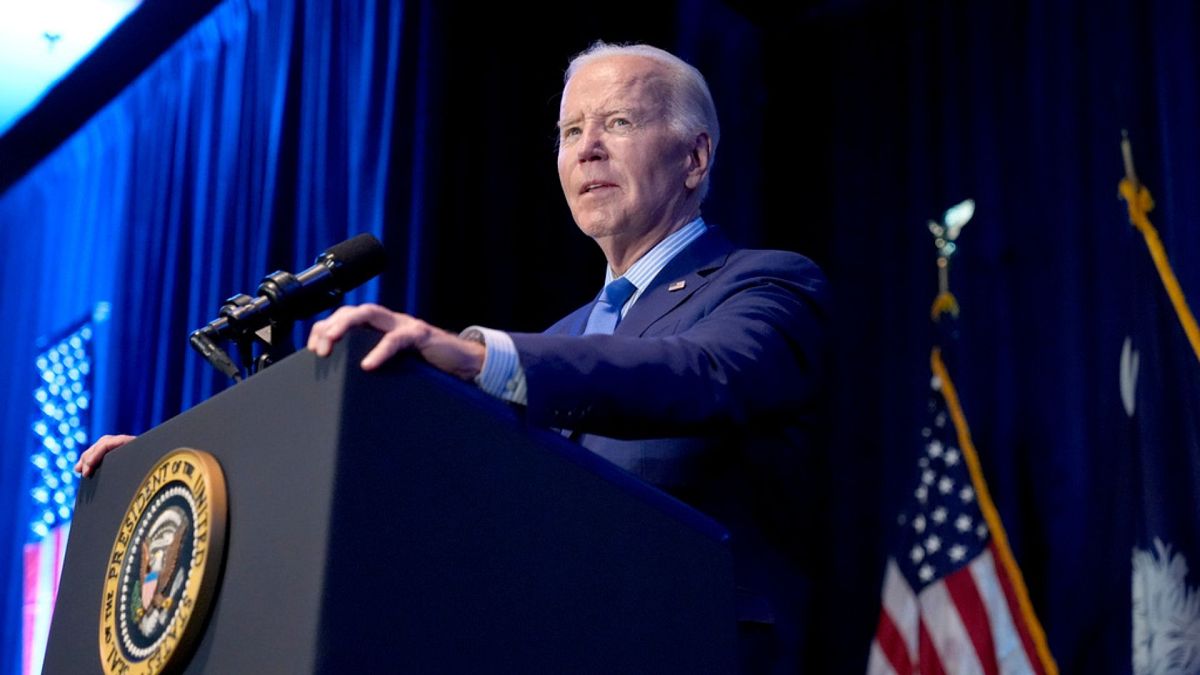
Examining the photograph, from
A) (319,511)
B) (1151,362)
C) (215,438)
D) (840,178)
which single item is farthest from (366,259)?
(840,178)

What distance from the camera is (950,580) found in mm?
3844

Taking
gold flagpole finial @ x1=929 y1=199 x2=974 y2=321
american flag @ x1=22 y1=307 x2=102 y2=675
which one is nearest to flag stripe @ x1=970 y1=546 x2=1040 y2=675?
gold flagpole finial @ x1=929 y1=199 x2=974 y2=321

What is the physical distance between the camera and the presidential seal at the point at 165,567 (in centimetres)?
110

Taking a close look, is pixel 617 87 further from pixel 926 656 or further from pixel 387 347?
pixel 926 656

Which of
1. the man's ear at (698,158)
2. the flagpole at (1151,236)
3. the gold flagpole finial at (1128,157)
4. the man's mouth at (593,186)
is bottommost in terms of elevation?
the man's mouth at (593,186)

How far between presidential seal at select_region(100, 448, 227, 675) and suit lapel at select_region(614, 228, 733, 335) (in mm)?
727

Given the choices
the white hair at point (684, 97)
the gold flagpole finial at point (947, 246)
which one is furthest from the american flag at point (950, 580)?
the white hair at point (684, 97)

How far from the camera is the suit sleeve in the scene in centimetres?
120

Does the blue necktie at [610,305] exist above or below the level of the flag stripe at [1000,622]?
above

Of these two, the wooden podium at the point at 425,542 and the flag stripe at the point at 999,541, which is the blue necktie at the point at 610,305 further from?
the flag stripe at the point at 999,541

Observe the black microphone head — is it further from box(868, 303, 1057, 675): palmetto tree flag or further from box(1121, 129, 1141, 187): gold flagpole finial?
box(1121, 129, 1141, 187): gold flagpole finial

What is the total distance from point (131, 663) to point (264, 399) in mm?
279

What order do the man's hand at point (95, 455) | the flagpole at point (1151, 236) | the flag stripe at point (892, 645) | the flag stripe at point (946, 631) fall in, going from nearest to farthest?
1. the man's hand at point (95, 455)
2. the flagpole at point (1151, 236)
3. the flag stripe at point (946, 631)
4. the flag stripe at point (892, 645)

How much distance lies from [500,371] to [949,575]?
2996 millimetres
